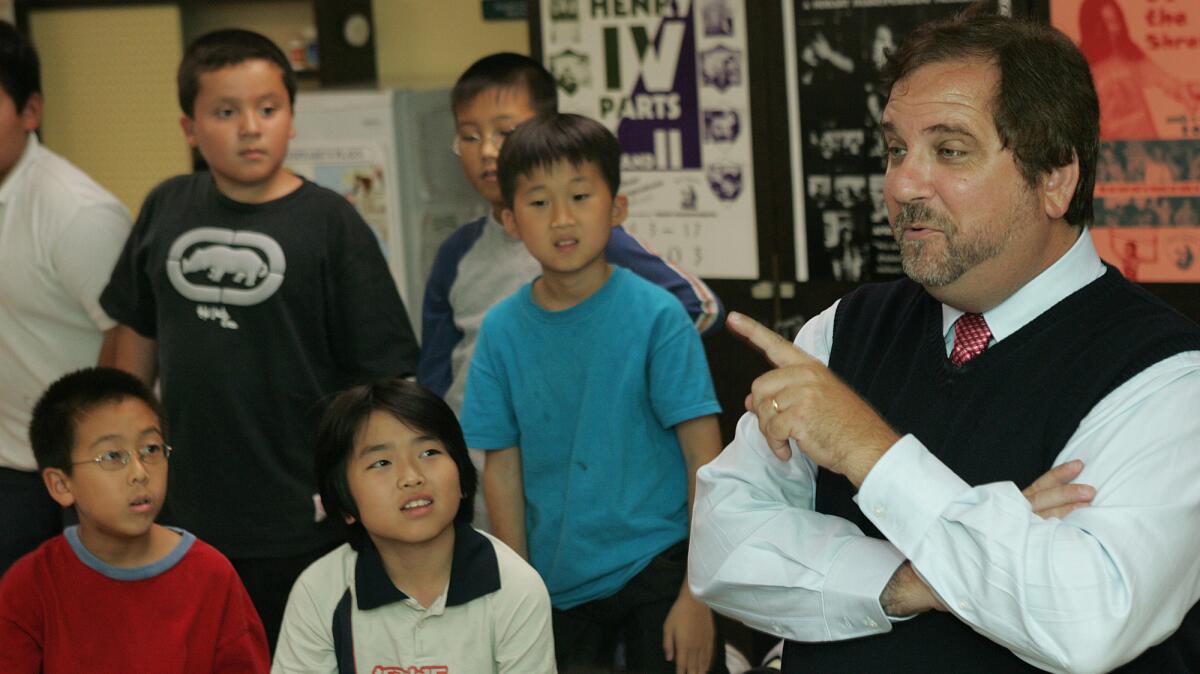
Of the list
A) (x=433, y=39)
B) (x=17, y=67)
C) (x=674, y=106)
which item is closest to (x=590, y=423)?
(x=17, y=67)

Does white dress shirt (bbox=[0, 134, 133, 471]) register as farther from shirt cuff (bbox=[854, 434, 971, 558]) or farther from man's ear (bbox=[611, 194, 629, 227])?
shirt cuff (bbox=[854, 434, 971, 558])

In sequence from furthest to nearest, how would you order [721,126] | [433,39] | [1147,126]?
[433,39]
[721,126]
[1147,126]

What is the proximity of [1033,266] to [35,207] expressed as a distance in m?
2.17

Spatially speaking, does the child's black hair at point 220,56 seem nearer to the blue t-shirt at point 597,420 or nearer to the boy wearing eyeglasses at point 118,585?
the boy wearing eyeglasses at point 118,585

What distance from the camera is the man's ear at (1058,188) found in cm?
171

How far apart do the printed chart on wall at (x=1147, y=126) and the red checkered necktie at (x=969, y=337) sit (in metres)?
1.93

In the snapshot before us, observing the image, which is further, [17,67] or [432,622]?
[17,67]

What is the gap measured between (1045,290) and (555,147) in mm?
1079

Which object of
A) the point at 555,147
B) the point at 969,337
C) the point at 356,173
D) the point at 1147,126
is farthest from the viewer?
the point at 356,173

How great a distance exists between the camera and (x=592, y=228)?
253cm

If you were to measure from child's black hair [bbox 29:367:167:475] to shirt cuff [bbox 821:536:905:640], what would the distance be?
1.46 m

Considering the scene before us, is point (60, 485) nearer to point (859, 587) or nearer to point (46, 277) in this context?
point (46, 277)

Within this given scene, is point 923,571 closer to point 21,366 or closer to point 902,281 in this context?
point 902,281

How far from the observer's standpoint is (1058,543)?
150 cm
